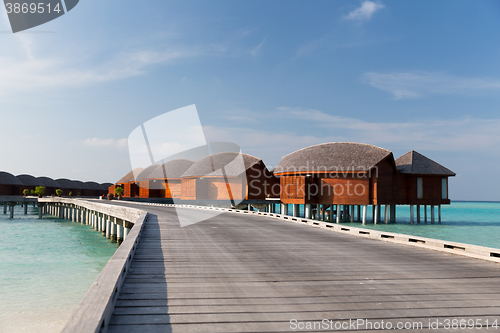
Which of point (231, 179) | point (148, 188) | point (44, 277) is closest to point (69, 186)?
point (148, 188)

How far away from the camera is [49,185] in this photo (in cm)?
8338

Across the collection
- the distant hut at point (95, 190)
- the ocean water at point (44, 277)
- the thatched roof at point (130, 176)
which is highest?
the thatched roof at point (130, 176)

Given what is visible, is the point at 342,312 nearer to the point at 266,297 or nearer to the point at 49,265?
the point at 266,297

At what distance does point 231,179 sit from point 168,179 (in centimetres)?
1957

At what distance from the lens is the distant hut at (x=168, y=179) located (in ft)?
186

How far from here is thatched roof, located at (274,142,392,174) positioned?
3619 cm

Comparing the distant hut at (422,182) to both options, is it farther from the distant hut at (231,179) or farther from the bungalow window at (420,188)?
the distant hut at (231,179)

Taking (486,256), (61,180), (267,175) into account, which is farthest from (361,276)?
(61,180)

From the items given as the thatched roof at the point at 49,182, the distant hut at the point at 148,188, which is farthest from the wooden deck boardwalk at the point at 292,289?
the thatched roof at the point at 49,182

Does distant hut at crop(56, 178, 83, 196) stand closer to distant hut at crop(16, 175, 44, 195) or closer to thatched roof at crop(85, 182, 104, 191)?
thatched roof at crop(85, 182, 104, 191)

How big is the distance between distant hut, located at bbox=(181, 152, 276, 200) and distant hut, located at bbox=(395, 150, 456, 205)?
15474 millimetres

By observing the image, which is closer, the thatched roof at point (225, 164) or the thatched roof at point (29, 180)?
the thatched roof at point (225, 164)

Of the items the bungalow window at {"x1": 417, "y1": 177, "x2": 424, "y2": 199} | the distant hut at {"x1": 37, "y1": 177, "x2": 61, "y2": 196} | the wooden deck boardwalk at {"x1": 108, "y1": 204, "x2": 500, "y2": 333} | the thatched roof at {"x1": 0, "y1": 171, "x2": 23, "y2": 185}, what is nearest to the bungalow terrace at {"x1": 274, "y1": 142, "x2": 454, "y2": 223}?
the bungalow window at {"x1": 417, "y1": 177, "x2": 424, "y2": 199}

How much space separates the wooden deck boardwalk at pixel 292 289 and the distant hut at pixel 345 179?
91.8ft
